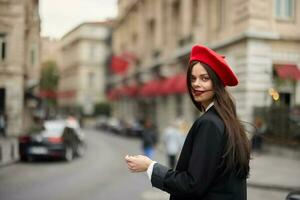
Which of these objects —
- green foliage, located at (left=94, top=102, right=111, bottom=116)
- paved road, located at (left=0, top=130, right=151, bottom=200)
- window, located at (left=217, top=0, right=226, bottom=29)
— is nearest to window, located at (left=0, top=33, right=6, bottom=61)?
paved road, located at (left=0, top=130, right=151, bottom=200)

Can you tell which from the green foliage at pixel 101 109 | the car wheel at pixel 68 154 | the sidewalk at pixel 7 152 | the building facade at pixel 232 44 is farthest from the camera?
the green foliage at pixel 101 109

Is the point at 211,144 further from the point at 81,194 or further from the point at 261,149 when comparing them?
the point at 261,149

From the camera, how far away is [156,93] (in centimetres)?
3244

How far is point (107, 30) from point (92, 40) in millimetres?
2668

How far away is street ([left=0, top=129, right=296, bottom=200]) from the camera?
9414 mm

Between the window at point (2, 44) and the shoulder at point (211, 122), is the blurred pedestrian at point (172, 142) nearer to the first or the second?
the window at point (2, 44)

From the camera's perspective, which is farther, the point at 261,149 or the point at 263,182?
the point at 261,149

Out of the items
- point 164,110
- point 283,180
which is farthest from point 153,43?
point 283,180

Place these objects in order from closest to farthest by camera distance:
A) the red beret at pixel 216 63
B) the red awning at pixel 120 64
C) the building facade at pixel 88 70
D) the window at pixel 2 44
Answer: the red beret at pixel 216 63 < the window at pixel 2 44 < the red awning at pixel 120 64 < the building facade at pixel 88 70

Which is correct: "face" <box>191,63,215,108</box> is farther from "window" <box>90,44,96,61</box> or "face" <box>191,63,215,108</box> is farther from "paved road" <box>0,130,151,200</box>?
"window" <box>90,44,96,61</box>

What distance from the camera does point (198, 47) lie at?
248 cm

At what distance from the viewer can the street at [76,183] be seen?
30.9ft

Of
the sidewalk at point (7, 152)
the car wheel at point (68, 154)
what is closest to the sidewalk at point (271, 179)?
the car wheel at point (68, 154)

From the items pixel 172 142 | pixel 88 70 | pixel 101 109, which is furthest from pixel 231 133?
pixel 88 70
